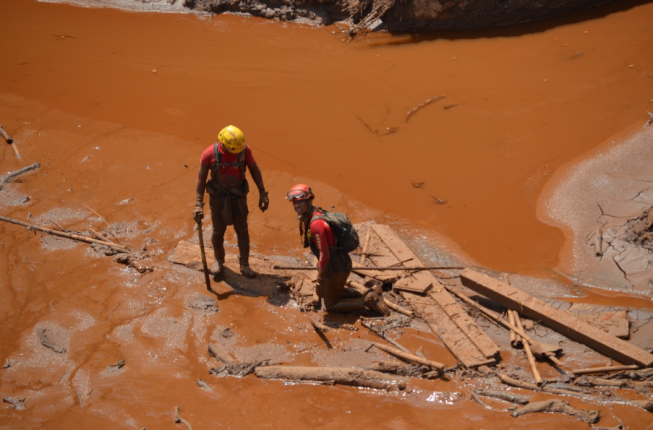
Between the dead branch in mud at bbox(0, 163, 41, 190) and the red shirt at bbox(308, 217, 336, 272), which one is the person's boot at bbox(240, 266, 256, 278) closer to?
the red shirt at bbox(308, 217, 336, 272)

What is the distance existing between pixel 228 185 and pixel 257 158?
A: 3.07 meters

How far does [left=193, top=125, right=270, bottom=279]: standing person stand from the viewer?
20.8ft

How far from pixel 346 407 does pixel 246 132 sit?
6165 millimetres

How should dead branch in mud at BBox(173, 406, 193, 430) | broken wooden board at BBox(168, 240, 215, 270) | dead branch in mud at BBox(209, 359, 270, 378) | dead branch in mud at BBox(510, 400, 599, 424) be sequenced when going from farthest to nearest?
broken wooden board at BBox(168, 240, 215, 270) < dead branch in mud at BBox(209, 359, 270, 378) < dead branch in mud at BBox(173, 406, 193, 430) < dead branch in mud at BBox(510, 400, 599, 424)

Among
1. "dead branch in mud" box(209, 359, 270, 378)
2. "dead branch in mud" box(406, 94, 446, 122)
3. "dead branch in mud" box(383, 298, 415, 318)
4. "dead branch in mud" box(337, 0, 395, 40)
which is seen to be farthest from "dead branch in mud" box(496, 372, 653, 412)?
"dead branch in mud" box(337, 0, 395, 40)

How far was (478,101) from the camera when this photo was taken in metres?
10.9

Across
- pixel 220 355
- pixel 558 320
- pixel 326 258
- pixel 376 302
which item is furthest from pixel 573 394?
pixel 220 355

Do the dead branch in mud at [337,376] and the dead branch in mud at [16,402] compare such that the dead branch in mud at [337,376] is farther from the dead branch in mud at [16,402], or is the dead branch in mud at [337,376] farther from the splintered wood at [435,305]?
the dead branch in mud at [16,402]

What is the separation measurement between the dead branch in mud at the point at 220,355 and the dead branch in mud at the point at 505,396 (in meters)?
2.46

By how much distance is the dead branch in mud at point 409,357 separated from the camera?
5.62m

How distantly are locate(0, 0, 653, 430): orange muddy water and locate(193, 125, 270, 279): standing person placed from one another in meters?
0.73

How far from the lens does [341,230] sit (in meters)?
6.03

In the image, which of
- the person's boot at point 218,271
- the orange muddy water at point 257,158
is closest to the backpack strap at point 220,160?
the person's boot at point 218,271

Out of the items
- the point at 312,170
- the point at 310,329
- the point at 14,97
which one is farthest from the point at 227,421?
the point at 14,97
